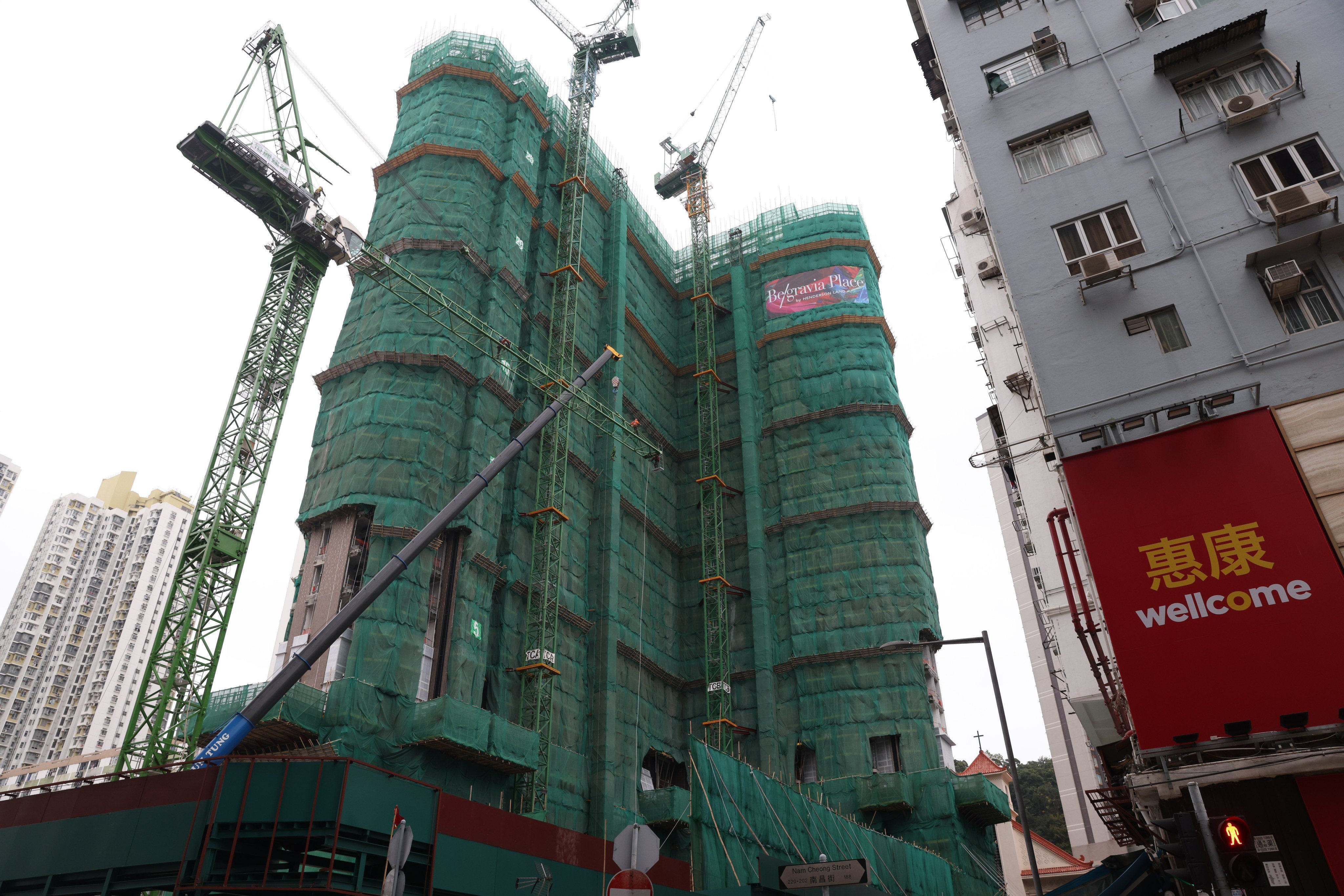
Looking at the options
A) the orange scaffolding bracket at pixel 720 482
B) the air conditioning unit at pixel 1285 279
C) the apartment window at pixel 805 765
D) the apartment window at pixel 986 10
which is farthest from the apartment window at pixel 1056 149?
the apartment window at pixel 805 765

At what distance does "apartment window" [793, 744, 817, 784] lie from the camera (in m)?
51.1

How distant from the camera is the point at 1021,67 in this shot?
27281 millimetres

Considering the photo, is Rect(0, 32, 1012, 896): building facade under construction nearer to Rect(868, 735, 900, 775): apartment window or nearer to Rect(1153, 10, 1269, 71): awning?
Rect(868, 735, 900, 775): apartment window

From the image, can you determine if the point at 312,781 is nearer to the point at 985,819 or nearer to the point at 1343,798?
the point at 1343,798

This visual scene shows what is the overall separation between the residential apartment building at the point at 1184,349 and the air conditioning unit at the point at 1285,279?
64 mm

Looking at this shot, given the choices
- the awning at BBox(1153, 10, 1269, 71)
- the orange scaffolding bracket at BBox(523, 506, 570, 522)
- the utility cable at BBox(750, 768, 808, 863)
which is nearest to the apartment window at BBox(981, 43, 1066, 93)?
the awning at BBox(1153, 10, 1269, 71)

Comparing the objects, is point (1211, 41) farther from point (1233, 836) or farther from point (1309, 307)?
point (1233, 836)

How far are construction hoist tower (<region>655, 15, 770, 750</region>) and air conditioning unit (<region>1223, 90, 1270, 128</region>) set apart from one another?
3781cm

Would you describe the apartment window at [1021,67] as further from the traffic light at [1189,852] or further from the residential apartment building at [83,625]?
the residential apartment building at [83,625]

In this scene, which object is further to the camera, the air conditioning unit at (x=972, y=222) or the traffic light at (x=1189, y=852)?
the air conditioning unit at (x=972, y=222)

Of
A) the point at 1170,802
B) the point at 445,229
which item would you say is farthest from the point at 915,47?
the point at 1170,802

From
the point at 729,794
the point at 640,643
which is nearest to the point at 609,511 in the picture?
the point at 640,643

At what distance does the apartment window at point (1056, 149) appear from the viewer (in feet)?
81.8

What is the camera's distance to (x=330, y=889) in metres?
19.4
